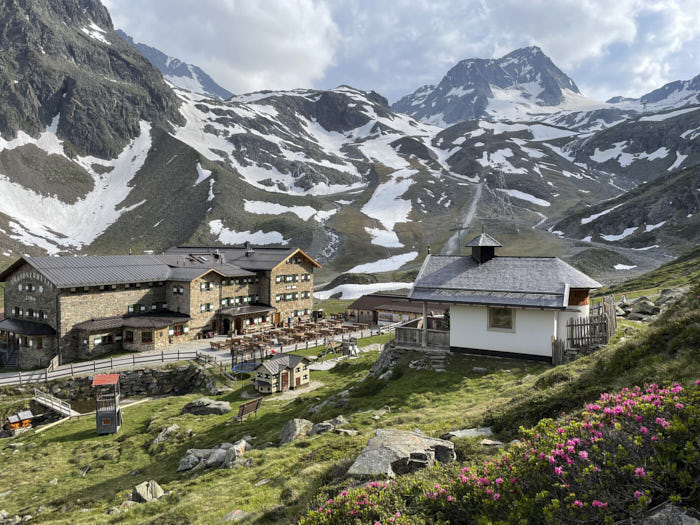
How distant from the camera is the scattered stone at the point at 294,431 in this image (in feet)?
57.7

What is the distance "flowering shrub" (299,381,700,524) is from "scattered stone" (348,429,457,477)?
1.10 m

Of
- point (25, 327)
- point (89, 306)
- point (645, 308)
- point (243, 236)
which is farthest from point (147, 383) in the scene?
point (243, 236)

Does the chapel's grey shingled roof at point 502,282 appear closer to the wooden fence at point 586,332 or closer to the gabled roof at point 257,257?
the wooden fence at point 586,332

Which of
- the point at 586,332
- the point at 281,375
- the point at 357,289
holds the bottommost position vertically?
the point at 281,375

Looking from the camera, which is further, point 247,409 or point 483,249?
point 247,409

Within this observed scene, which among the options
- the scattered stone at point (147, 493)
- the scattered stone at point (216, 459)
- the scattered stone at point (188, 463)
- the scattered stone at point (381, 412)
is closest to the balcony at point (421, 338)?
the scattered stone at point (381, 412)

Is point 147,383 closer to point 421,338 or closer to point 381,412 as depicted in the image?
point 421,338

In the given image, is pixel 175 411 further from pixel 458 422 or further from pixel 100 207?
pixel 100 207

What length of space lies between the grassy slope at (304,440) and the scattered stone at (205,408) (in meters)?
1.22

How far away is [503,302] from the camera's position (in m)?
22.6

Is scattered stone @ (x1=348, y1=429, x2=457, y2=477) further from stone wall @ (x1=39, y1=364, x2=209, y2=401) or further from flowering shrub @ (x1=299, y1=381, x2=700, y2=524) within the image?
stone wall @ (x1=39, y1=364, x2=209, y2=401)

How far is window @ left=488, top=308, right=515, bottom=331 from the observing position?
22.8 meters

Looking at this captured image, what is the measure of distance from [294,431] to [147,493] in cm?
586

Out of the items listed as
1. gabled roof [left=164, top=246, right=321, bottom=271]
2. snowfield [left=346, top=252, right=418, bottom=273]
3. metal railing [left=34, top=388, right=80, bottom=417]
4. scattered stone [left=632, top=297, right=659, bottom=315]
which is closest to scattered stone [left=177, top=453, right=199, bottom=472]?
metal railing [left=34, top=388, right=80, bottom=417]
